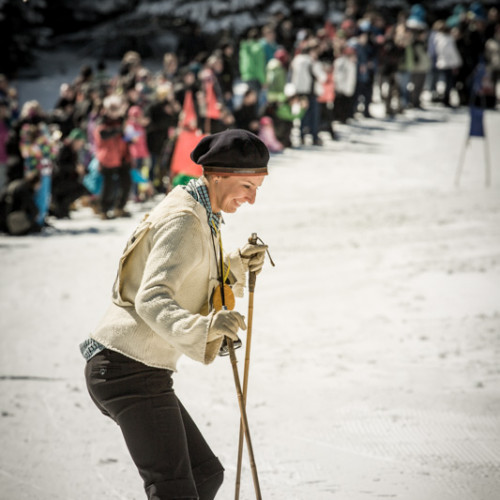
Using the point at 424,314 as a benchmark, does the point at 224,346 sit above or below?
above

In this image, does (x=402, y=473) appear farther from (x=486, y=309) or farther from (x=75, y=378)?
(x=486, y=309)

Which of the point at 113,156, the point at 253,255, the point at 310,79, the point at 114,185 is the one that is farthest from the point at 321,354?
the point at 310,79

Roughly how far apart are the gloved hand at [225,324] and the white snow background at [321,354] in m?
1.79

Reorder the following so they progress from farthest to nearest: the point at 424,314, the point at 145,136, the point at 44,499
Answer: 1. the point at 145,136
2. the point at 424,314
3. the point at 44,499

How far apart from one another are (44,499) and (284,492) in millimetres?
1238

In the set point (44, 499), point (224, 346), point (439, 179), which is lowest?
point (439, 179)

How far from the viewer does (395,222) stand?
10.5 m

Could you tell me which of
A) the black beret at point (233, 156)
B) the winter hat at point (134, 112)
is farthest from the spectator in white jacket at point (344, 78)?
the black beret at point (233, 156)

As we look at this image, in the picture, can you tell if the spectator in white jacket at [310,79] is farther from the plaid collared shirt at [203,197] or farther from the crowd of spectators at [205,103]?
the plaid collared shirt at [203,197]

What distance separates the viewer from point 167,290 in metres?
2.69

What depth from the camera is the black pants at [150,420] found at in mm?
2801

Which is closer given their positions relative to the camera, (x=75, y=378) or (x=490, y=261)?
(x=75, y=378)

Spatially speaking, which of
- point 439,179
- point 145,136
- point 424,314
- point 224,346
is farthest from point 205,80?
point 224,346

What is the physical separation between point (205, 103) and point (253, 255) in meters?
9.02
